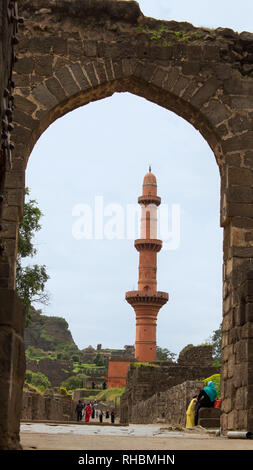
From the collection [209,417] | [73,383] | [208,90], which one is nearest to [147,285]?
[73,383]

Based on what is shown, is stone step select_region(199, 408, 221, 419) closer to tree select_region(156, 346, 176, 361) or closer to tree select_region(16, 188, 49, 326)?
tree select_region(16, 188, 49, 326)

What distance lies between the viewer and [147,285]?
4156 cm

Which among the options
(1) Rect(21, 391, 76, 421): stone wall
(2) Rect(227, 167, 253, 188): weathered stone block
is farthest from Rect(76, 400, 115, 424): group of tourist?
(2) Rect(227, 167, 253, 188): weathered stone block

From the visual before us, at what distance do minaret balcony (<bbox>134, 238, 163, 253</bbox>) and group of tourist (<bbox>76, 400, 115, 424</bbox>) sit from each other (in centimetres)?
1045

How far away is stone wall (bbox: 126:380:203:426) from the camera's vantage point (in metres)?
13.7

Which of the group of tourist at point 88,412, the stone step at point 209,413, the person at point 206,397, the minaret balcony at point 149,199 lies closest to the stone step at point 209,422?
the stone step at point 209,413

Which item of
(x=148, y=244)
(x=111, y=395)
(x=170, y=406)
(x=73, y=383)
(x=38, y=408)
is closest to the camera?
(x=38, y=408)

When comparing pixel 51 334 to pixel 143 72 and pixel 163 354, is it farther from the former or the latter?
pixel 143 72

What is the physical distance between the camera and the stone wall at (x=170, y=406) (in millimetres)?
13734

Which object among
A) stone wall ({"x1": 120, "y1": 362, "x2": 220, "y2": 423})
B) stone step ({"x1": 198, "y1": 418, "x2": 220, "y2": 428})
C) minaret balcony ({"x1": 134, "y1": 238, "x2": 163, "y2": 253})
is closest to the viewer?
stone step ({"x1": 198, "y1": 418, "x2": 220, "y2": 428})

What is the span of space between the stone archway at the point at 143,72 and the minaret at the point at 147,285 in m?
33.1

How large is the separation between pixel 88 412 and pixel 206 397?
501 inches
